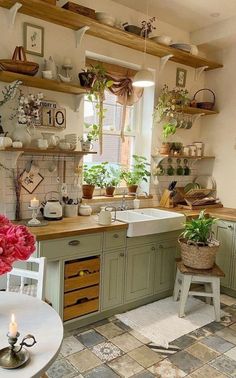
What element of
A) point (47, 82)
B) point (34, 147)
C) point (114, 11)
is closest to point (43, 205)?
point (34, 147)

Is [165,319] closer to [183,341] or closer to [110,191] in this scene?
[183,341]

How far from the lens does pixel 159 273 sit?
3148 millimetres

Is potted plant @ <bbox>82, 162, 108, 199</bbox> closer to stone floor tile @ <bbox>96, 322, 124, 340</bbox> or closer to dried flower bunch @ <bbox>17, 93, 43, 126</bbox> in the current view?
dried flower bunch @ <bbox>17, 93, 43, 126</bbox>

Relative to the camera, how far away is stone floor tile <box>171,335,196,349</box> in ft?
8.04

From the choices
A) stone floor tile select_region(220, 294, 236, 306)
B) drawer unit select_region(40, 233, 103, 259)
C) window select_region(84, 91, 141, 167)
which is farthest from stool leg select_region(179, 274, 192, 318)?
window select_region(84, 91, 141, 167)

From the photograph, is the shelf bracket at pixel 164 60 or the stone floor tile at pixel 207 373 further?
the shelf bracket at pixel 164 60

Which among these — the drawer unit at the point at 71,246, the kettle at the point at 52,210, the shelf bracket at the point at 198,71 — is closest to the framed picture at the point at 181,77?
the shelf bracket at the point at 198,71

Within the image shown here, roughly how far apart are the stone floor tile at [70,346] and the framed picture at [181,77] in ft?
10.0

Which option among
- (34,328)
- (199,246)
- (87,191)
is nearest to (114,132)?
(87,191)

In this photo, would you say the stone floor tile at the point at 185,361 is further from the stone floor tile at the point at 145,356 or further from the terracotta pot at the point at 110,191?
the terracotta pot at the point at 110,191

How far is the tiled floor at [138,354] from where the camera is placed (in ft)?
6.95

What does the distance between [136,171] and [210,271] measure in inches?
53.8

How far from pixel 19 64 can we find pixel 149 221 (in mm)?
1698

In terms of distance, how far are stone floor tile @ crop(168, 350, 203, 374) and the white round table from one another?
1280 mm
